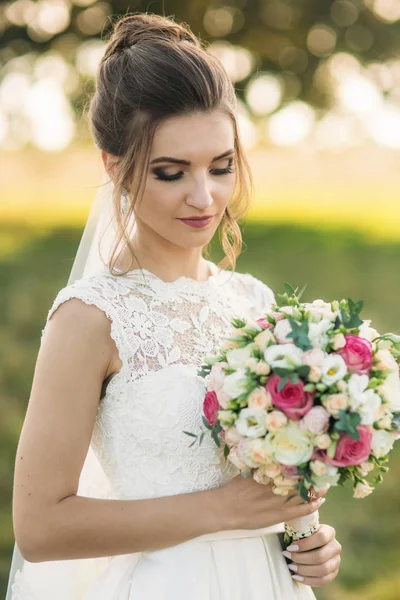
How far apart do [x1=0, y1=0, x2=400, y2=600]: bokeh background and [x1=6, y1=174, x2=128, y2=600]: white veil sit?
380cm

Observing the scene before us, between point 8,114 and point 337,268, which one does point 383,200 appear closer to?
point 337,268

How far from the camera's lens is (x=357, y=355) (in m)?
2.43

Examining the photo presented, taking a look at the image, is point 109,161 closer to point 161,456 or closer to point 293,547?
point 161,456

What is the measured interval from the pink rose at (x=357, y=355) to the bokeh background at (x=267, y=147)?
469cm

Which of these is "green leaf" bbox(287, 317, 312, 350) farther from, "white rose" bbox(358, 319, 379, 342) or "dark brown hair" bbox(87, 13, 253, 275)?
"dark brown hair" bbox(87, 13, 253, 275)

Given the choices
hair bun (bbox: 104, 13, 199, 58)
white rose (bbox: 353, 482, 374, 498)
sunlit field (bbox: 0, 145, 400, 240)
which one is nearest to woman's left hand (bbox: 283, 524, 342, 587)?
white rose (bbox: 353, 482, 374, 498)

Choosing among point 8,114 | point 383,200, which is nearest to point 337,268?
point 383,200

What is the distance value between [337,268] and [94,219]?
26.1ft

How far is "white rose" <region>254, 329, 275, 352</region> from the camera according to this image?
246 centimetres

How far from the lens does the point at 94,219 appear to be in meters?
3.42

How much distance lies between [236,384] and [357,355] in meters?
0.34

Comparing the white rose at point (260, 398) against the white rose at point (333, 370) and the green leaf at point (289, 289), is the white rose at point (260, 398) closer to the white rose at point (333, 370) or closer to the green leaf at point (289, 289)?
the white rose at point (333, 370)

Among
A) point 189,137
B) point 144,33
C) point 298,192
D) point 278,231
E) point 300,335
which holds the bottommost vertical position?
point 278,231

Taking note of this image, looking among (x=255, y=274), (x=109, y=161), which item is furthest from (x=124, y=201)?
(x=255, y=274)
